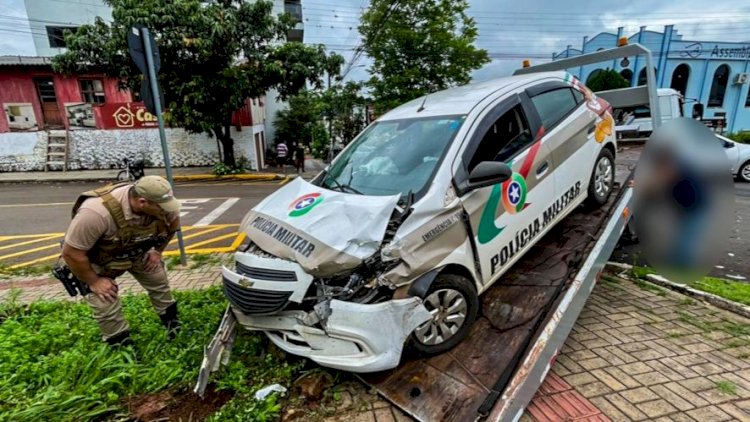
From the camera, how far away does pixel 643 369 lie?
2625mm

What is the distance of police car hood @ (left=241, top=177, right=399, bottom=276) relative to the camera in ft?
7.32

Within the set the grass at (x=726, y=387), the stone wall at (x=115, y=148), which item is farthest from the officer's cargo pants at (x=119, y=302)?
the stone wall at (x=115, y=148)

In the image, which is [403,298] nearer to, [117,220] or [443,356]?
[443,356]

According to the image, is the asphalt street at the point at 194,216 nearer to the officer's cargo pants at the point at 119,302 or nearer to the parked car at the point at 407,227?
the officer's cargo pants at the point at 119,302

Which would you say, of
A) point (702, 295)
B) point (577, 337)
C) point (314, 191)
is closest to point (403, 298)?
point (314, 191)

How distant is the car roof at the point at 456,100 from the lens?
10.3ft

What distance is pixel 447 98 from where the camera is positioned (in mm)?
3496

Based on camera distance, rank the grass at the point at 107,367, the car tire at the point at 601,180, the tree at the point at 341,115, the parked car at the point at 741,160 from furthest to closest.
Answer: the tree at the point at 341,115, the parked car at the point at 741,160, the car tire at the point at 601,180, the grass at the point at 107,367

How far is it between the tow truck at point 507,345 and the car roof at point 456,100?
4.87 ft

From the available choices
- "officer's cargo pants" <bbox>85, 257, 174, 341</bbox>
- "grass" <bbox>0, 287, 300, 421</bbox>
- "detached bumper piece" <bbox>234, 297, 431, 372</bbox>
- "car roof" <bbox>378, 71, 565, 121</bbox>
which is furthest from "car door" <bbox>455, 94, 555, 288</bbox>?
"officer's cargo pants" <bbox>85, 257, 174, 341</bbox>

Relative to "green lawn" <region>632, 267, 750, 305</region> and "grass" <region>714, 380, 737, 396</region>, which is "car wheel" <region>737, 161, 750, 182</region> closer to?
"green lawn" <region>632, 267, 750, 305</region>

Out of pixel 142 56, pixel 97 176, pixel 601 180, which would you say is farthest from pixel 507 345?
pixel 97 176

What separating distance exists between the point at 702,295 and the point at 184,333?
4.83 metres

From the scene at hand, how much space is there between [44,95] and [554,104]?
20.4m
